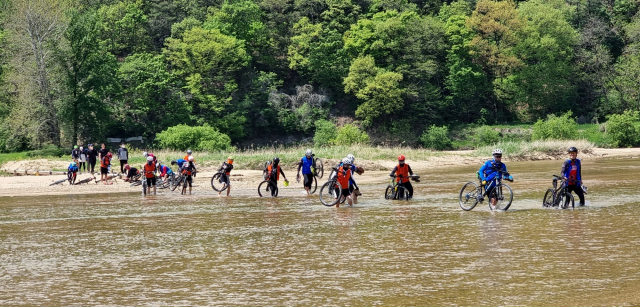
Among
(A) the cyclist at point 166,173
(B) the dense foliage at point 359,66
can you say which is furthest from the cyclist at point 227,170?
(B) the dense foliage at point 359,66

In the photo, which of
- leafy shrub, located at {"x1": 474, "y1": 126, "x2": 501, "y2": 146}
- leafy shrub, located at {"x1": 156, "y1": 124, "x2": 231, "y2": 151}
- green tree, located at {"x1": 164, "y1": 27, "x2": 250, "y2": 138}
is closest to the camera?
leafy shrub, located at {"x1": 156, "y1": 124, "x2": 231, "y2": 151}

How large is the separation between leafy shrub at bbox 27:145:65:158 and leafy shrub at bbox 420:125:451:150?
37552 mm

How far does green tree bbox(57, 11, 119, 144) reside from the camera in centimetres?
6144

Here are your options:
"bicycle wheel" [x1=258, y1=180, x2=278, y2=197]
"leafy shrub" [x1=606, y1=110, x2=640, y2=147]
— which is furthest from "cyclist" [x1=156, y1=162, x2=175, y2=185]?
"leafy shrub" [x1=606, y1=110, x2=640, y2=147]

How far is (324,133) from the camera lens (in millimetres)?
74875

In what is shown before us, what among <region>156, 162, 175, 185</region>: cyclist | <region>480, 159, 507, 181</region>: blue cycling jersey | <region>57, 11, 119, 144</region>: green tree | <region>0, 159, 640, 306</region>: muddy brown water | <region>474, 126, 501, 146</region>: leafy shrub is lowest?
<region>0, 159, 640, 306</region>: muddy brown water

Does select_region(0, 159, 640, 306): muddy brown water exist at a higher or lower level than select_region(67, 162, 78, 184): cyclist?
lower

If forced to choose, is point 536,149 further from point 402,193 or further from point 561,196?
point 561,196

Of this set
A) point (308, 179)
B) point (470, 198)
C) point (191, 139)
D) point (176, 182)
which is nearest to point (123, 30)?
point (191, 139)

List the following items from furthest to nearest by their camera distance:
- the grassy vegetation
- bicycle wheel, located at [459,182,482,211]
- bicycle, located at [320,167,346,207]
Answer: the grassy vegetation < bicycle, located at [320,167,346,207] < bicycle wheel, located at [459,182,482,211]

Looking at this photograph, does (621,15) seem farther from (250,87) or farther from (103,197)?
(103,197)

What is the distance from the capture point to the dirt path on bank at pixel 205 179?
3209 centimetres

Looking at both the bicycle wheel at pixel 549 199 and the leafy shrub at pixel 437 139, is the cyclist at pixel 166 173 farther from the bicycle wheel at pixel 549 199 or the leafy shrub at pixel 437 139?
the leafy shrub at pixel 437 139

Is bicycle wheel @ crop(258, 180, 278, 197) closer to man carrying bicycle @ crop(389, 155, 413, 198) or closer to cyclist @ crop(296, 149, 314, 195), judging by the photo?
cyclist @ crop(296, 149, 314, 195)
